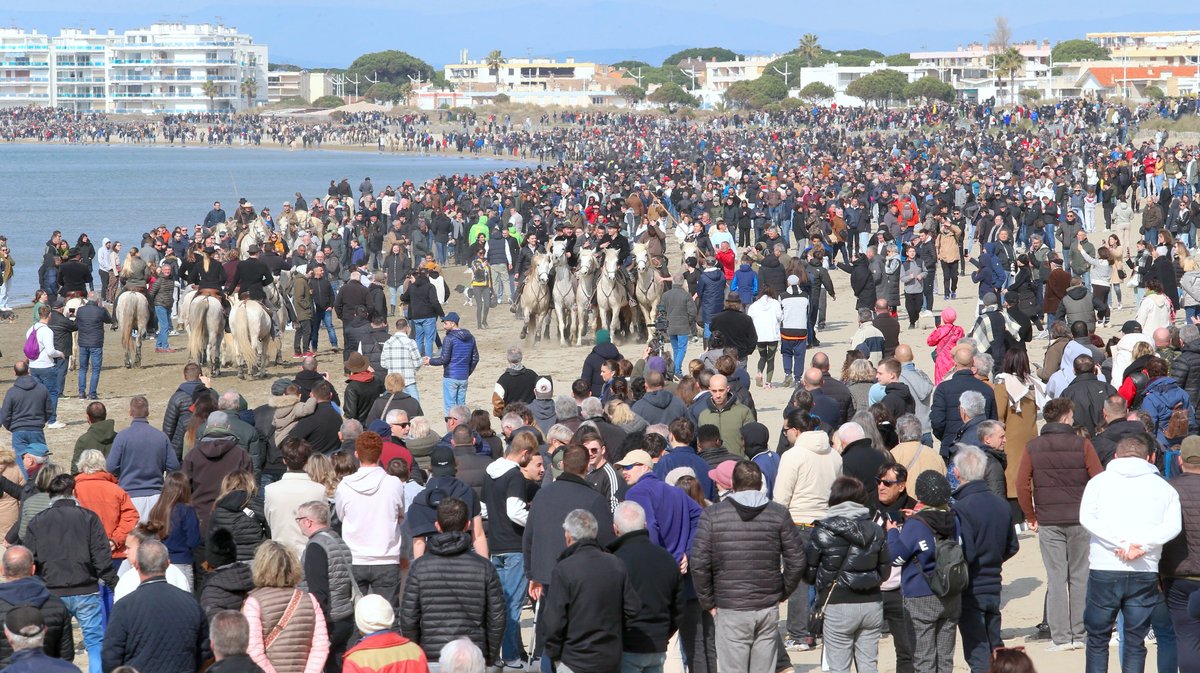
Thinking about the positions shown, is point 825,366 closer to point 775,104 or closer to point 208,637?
point 208,637

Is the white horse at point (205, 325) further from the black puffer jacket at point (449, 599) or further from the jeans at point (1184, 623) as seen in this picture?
the jeans at point (1184, 623)

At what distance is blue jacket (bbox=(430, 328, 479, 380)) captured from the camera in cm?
1612

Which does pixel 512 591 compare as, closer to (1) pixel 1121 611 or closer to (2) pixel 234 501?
(2) pixel 234 501

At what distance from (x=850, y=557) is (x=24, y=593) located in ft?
13.1

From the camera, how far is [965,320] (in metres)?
23.2

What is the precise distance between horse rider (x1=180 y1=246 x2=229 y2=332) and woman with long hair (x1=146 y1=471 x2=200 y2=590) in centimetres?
1187

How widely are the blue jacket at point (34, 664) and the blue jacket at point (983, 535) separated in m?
4.47

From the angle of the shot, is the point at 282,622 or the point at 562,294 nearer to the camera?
the point at 282,622

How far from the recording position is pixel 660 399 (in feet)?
37.8

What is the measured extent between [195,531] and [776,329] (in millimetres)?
10004

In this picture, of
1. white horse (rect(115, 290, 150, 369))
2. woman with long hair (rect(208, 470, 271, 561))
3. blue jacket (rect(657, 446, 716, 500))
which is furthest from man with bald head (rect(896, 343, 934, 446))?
white horse (rect(115, 290, 150, 369))

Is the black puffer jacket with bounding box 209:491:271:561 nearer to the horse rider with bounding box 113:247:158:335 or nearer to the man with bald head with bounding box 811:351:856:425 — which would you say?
the man with bald head with bounding box 811:351:856:425

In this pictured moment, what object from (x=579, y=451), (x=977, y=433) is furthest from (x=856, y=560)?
(x=977, y=433)

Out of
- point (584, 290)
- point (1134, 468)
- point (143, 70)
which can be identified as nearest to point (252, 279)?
point (584, 290)
